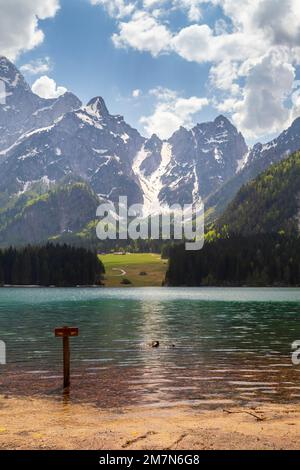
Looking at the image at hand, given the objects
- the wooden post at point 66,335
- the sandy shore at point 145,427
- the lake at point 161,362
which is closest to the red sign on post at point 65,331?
the wooden post at point 66,335

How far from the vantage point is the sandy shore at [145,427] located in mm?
20031

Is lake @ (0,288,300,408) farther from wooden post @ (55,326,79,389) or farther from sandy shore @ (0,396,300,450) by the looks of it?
sandy shore @ (0,396,300,450)

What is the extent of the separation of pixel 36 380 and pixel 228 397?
14.4m

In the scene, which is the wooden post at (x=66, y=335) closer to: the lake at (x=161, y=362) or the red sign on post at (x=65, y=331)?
the red sign on post at (x=65, y=331)

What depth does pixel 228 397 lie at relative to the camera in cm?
3114

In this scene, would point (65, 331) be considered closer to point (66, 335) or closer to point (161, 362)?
point (66, 335)

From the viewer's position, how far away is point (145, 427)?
912 inches

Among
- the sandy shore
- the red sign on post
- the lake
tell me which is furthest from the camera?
the red sign on post

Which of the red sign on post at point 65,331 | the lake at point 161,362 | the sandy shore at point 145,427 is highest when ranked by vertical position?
the red sign on post at point 65,331

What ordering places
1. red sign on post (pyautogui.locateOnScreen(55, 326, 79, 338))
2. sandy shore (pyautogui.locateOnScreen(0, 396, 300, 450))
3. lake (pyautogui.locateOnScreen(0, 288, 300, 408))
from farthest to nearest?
1. red sign on post (pyautogui.locateOnScreen(55, 326, 79, 338))
2. lake (pyautogui.locateOnScreen(0, 288, 300, 408))
3. sandy shore (pyautogui.locateOnScreen(0, 396, 300, 450))

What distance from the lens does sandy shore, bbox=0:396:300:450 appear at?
20031 mm

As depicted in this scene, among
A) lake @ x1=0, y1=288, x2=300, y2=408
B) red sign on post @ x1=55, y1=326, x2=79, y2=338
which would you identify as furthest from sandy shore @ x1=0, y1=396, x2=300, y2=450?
red sign on post @ x1=55, y1=326, x2=79, y2=338

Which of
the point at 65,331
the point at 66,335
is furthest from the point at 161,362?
the point at 65,331
